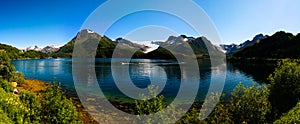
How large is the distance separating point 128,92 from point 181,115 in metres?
45.6

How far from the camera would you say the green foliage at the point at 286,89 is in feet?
108

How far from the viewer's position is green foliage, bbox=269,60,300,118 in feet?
108

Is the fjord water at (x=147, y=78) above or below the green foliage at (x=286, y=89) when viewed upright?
below

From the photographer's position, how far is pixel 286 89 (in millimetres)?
33312

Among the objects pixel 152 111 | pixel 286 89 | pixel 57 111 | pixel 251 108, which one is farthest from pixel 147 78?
pixel 152 111

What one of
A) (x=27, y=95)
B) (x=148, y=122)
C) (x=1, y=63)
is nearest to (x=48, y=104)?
(x=27, y=95)

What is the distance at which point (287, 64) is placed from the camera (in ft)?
116

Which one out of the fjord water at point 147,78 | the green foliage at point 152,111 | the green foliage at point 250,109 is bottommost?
the fjord water at point 147,78

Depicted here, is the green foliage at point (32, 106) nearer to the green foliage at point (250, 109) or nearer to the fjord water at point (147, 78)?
the fjord water at point (147, 78)

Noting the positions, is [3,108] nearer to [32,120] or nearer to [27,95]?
[32,120]

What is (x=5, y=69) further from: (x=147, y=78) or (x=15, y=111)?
(x=15, y=111)

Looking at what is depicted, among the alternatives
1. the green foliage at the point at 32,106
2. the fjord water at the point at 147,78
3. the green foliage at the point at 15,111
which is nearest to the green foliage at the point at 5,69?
the fjord water at the point at 147,78

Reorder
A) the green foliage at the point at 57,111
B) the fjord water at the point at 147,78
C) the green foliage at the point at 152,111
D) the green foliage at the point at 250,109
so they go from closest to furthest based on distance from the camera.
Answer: the green foliage at the point at 152,111
the green foliage at the point at 57,111
the green foliage at the point at 250,109
the fjord water at the point at 147,78

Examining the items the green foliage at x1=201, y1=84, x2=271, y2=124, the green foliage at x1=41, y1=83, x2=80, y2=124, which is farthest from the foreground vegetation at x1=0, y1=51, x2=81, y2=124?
the green foliage at x1=201, y1=84, x2=271, y2=124
